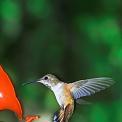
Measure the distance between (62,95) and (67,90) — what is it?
7 cm

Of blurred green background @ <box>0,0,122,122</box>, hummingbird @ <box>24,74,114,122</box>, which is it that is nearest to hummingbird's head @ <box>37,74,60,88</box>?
hummingbird @ <box>24,74,114,122</box>

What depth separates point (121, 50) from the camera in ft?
10.6

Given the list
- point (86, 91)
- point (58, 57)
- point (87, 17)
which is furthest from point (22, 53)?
point (86, 91)

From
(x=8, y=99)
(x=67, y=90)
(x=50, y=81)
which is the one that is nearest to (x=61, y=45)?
(x=67, y=90)

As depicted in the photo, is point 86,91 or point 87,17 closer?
point 86,91

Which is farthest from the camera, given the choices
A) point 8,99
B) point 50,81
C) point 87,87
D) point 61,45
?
point 61,45

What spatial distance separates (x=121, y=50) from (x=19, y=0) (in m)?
0.66

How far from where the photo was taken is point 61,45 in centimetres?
346

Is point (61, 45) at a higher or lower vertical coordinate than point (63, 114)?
lower

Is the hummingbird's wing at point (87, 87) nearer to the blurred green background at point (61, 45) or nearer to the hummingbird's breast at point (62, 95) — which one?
the hummingbird's breast at point (62, 95)

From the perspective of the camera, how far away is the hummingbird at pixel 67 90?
5.67ft

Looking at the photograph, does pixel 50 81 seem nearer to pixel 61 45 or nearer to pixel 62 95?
pixel 62 95

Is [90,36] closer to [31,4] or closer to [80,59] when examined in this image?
[80,59]

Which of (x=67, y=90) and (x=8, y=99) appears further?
(x=67, y=90)
